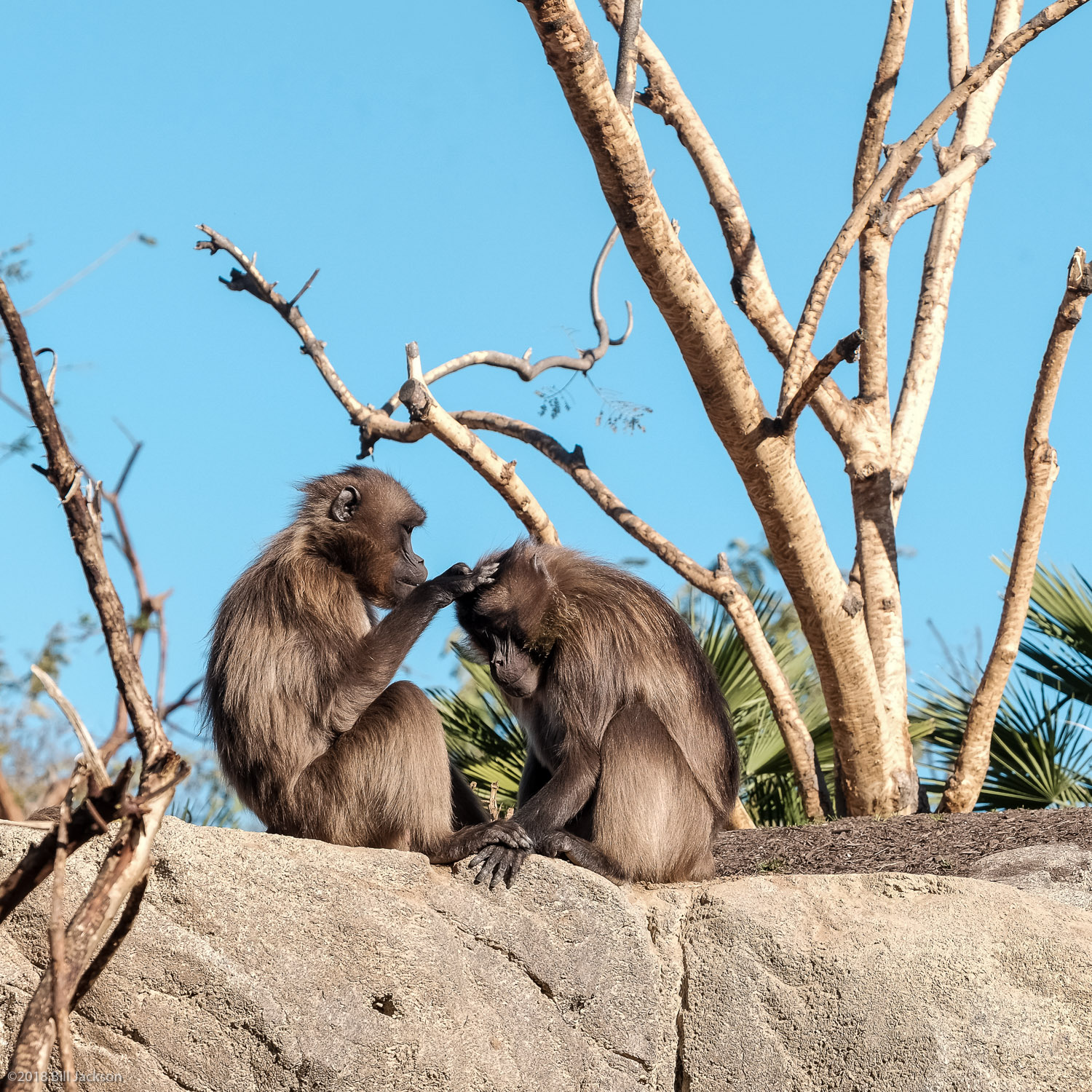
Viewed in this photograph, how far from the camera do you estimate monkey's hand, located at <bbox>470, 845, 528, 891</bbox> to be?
195 inches

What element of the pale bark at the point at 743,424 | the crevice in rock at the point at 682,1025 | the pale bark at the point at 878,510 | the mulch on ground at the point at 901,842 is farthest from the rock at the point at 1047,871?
the pale bark at the point at 878,510

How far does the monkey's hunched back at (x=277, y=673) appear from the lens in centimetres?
510

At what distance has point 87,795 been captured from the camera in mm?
2973

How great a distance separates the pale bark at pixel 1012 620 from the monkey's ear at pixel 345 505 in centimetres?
568

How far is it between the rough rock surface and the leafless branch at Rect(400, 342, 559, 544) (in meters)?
4.34

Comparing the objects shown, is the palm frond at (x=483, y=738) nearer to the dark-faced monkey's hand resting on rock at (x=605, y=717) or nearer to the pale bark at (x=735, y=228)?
the pale bark at (x=735, y=228)

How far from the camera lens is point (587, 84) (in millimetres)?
6797

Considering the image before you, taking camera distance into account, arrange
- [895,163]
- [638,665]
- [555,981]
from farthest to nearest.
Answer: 1. [895,163]
2. [638,665]
3. [555,981]

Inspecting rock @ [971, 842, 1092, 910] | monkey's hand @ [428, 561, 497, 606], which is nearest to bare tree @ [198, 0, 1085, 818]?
rock @ [971, 842, 1092, 910]

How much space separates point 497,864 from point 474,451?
4.95 meters

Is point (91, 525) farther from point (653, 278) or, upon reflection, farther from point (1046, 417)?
point (1046, 417)

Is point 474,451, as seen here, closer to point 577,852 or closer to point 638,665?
point 638,665

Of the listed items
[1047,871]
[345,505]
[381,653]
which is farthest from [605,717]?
[1047,871]

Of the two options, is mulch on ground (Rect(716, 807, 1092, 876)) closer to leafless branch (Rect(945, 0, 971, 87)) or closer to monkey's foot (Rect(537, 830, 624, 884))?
monkey's foot (Rect(537, 830, 624, 884))
